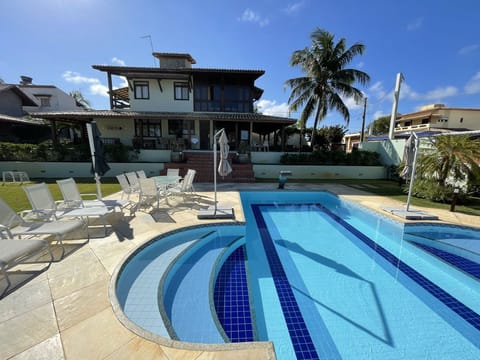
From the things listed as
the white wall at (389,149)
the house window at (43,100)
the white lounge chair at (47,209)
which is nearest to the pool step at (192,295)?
the white lounge chair at (47,209)

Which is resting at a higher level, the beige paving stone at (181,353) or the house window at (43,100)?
the house window at (43,100)

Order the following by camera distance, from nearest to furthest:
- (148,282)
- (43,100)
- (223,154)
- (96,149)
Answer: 1. (148,282)
2. (96,149)
3. (223,154)
4. (43,100)

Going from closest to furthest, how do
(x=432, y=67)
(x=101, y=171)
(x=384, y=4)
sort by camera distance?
(x=101, y=171) → (x=384, y=4) → (x=432, y=67)

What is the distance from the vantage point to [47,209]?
4859 millimetres

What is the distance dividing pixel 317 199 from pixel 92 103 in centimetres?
4074

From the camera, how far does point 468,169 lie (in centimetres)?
755

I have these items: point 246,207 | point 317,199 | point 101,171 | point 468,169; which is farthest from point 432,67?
point 101,171

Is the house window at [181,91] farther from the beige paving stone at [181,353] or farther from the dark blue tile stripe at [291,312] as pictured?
the beige paving stone at [181,353]

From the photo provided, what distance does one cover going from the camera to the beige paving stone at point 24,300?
258cm

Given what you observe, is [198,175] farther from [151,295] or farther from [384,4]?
[384,4]

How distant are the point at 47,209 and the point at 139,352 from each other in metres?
4.70

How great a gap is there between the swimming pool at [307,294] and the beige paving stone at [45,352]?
84 centimetres

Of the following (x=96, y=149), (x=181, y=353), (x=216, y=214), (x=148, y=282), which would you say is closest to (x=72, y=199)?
(x=96, y=149)

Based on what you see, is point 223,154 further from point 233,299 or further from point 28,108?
point 28,108
